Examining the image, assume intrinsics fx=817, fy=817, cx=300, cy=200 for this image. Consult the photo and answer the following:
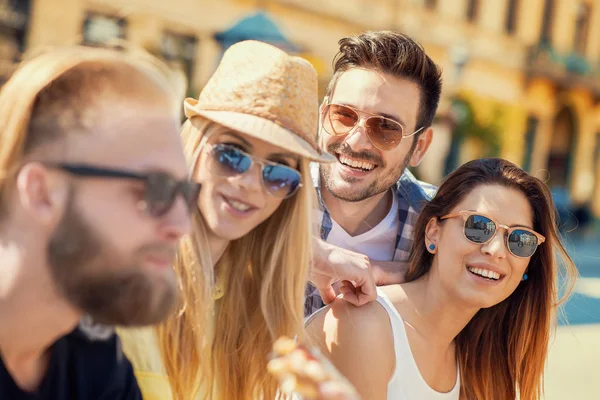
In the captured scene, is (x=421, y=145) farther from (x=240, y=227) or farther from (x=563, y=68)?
(x=563, y=68)

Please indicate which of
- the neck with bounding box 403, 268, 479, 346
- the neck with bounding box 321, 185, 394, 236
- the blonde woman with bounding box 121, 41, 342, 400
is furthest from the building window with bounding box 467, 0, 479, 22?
the blonde woman with bounding box 121, 41, 342, 400

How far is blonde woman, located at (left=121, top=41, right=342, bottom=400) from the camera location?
225 cm

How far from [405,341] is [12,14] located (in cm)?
1140

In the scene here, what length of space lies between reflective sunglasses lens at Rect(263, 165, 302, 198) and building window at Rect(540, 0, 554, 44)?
24.2 metres

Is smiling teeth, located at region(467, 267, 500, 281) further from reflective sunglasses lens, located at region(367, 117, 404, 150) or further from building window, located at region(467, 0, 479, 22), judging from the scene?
building window, located at region(467, 0, 479, 22)

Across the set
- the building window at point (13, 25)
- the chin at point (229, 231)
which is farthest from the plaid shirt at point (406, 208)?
the building window at point (13, 25)

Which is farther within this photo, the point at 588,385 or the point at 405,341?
the point at 588,385

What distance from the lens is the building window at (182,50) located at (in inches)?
577

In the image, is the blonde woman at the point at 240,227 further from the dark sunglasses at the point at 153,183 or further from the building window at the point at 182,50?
the building window at the point at 182,50

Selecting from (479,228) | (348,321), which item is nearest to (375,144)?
(479,228)

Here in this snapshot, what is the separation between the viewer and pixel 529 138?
82.1 ft

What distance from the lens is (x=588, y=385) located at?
21.8ft

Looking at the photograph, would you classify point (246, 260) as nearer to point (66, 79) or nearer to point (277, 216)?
point (277, 216)

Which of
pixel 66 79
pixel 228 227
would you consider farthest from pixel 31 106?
pixel 228 227
